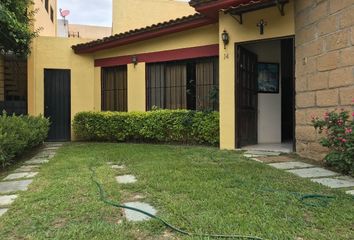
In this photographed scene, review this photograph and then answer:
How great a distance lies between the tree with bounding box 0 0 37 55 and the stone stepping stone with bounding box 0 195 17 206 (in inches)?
154

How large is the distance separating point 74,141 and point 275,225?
29.4 feet

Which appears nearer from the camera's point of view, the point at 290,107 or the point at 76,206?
the point at 76,206

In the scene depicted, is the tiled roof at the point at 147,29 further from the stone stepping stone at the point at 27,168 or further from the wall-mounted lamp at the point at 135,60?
the stone stepping stone at the point at 27,168

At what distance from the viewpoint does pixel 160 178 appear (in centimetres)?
454

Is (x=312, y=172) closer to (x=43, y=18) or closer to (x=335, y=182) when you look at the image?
(x=335, y=182)

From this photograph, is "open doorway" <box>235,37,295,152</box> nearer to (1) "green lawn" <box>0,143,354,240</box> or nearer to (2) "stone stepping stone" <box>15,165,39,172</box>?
(1) "green lawn" <box>0,143,354,240</box>

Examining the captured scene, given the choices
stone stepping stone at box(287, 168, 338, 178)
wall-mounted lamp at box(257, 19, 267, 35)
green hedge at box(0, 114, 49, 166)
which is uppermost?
wall-mounted lamp at box(257, 19, 267, 35)

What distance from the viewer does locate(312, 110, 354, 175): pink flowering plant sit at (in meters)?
4.72

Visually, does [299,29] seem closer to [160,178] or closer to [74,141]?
[160,178]

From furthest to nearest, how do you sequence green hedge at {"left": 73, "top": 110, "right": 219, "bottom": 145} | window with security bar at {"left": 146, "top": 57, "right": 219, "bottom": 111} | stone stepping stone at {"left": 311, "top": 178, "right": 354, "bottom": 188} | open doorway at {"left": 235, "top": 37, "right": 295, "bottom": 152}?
1. window with security bar at {"left": 146, "top": 57, "right": 219, "bottom": 111}
2. green hedge at {"left": 73, "top": 110, "right": 219, "bottom": 145}
3. open doorway at {"left": 235, "top": 37, "right": 295, "bottom": 152}
4. stone stepping stone at {"left": 311, "top": 178, "right": 354, "bottom": 188}

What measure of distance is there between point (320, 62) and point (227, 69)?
86.3 inches

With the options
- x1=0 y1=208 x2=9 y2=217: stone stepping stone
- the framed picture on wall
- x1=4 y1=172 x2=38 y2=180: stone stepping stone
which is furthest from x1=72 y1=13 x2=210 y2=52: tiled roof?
x1=0 y1=208 x2=9 y2=217: stone stepping stone

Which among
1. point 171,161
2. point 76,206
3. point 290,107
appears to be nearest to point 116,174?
point 171,161

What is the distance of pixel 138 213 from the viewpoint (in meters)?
3.18
